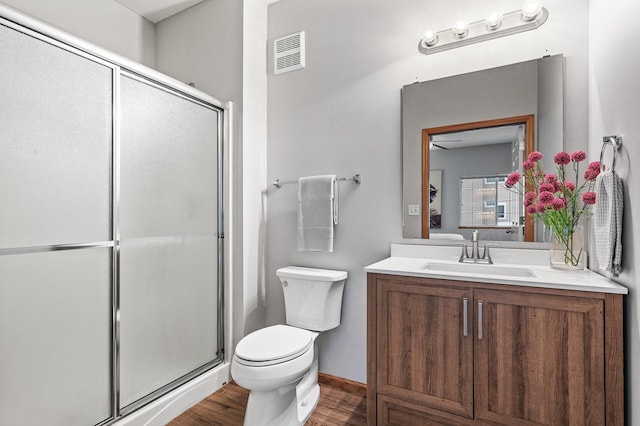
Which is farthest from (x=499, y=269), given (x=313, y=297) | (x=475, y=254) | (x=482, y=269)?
(x=313, y=297)

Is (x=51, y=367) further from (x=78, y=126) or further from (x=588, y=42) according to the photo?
(x=588, y=42)

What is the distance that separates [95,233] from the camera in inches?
60.7

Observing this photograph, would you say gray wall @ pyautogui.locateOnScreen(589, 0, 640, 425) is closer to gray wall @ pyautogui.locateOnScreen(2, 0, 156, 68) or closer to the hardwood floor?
the hardwood floor

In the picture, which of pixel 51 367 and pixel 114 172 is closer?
pixel 51 367

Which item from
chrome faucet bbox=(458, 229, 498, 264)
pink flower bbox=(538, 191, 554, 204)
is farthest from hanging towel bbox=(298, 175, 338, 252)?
pink flower bbox=(538, 191, 554, 204)

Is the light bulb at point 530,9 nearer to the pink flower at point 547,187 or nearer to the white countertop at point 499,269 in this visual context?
the pink flower at point 547,187

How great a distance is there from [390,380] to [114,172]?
1.64 m

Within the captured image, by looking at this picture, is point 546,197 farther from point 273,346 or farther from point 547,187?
point 273,346

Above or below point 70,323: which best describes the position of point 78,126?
above

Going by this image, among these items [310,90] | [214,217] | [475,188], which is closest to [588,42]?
[475,188]

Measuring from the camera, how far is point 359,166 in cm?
215

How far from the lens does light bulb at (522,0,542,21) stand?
1.62 meters

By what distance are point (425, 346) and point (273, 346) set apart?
71cm

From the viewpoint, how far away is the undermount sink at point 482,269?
1.56 meters
